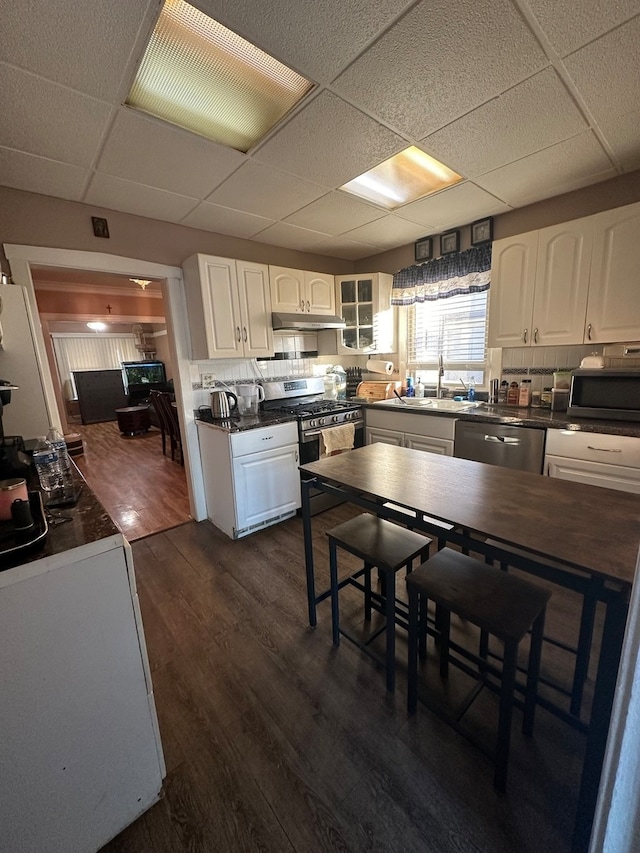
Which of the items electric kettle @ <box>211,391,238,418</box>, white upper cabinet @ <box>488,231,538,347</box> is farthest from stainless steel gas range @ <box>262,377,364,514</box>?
white upper cabinet @ <box>488,231,538,347</box>

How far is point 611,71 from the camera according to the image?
1.34m

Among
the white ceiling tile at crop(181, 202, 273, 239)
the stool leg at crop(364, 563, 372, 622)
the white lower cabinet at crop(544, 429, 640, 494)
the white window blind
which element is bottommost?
the stool leg at crop(364, 563, 372, 622)

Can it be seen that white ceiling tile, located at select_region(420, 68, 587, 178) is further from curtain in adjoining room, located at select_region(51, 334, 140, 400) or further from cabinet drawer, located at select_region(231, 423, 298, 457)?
curtain in adjoining room, located at select_region(51, 334, 140, 400)

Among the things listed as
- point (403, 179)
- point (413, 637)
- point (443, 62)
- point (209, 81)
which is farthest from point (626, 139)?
point (413, 637)

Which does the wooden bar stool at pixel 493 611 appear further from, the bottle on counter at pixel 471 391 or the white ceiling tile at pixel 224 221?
the white ceiling tile at pixel 224 221

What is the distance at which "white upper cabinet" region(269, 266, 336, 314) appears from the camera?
308cm

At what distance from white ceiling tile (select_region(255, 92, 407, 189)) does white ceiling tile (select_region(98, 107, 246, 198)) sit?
0.81 feet

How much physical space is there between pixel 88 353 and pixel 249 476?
8332 mm

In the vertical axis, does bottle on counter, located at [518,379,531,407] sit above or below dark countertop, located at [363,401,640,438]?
above

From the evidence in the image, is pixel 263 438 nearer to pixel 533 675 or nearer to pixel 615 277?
pixel 533 675

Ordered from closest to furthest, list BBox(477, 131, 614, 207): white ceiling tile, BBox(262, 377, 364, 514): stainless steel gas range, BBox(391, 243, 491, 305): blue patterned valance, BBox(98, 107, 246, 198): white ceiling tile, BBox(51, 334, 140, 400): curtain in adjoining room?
1. BBox(98, 107, 246, 198): white ceiling tile
2. BBox(477, 131, 614, 207): white ceiling tile
3. BBox(391, 243, 491, 305): blue patterned valance
4. BBox(262, 377, 364, 514): stainless steel gas range
5. BBox(51, 334, 140, 400): curtain in adjoining room

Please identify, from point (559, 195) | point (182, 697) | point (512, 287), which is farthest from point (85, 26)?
point (559, 195)

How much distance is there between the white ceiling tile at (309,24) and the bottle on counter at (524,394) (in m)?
2.43

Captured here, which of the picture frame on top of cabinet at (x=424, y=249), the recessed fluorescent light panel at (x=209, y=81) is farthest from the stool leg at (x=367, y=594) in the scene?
the picture frame on top of cabinet at (x=424, y=249)
